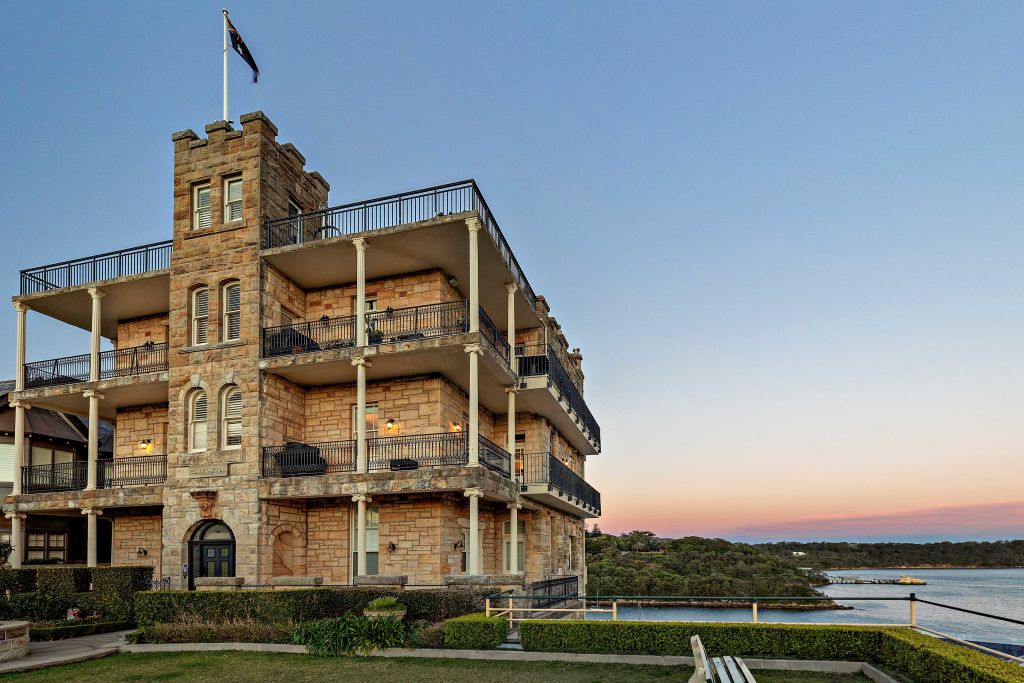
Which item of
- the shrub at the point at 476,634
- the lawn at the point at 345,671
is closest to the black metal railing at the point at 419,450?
the shrub at the point at 476,634

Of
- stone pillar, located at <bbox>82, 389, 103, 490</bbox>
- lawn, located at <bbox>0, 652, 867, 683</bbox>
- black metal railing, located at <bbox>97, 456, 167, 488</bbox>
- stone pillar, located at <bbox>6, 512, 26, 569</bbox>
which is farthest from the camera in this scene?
black metal railing, located at <bbox>97, 456, 167, 488</bbox>

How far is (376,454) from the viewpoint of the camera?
2141cm

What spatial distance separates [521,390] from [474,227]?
252 inches

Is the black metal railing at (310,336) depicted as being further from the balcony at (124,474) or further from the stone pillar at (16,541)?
the stone pillar at (16,541)

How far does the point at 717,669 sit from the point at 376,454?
1333 cm

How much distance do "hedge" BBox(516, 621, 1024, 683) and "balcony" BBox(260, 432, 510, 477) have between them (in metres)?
7.19

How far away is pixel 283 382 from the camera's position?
21.8 meters

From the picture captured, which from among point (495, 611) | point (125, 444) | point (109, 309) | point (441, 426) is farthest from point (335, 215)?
point (495, 611)

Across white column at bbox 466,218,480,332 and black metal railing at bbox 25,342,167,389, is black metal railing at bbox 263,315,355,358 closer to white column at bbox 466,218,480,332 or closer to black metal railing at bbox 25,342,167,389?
white column at bbox 466,218,480,332

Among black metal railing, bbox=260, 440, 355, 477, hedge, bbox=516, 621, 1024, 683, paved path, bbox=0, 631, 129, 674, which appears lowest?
paved path, bbox=0, 631, 129, 674

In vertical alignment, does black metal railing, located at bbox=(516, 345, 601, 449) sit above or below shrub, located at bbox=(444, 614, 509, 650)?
above

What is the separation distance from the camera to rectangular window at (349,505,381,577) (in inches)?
823

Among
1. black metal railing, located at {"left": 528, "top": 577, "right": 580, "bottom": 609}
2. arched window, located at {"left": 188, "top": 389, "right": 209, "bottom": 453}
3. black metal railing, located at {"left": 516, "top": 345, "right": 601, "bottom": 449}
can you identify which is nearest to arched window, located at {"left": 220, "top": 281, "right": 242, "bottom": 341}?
arched window, located at {"left": 188, "top": 389, "right": 209, "bottom": 453}

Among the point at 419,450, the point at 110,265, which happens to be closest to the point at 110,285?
the point at 110,265
